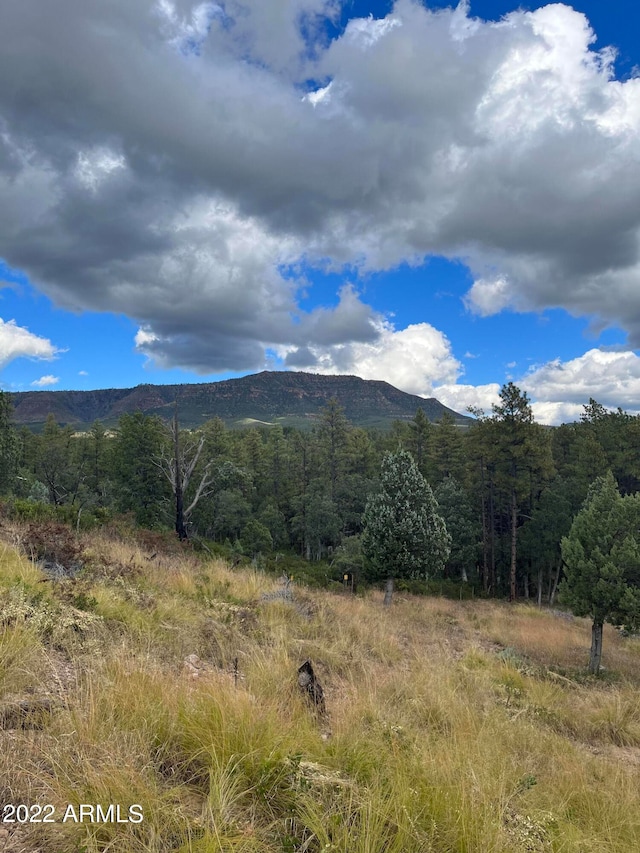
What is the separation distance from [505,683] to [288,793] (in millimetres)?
6771

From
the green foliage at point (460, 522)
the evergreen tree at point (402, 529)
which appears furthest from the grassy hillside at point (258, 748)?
the green foliage at point (460, 522)

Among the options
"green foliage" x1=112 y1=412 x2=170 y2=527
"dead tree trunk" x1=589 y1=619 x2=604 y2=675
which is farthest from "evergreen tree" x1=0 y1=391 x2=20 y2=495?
"dead tree trunk" x1=589 y1=619 x2=604 y2=675

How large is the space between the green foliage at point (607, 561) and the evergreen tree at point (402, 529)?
5.90 metres

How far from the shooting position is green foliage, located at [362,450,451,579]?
18859mm

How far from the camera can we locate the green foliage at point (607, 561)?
13.1 metres

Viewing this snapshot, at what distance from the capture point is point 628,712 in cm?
700

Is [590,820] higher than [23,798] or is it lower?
lower

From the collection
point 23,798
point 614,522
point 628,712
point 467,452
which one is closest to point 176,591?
point 23,798

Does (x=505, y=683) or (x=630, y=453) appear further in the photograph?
(x=630, y=453)

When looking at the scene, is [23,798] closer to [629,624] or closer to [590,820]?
[590,820]

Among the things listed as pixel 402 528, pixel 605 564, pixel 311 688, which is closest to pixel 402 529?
pixel 402 528

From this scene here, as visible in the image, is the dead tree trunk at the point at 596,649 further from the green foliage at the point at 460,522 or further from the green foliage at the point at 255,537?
the green foliage at the point at 255,537

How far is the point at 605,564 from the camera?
1331cm

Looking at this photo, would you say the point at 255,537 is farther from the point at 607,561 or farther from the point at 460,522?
the point at 607,561
